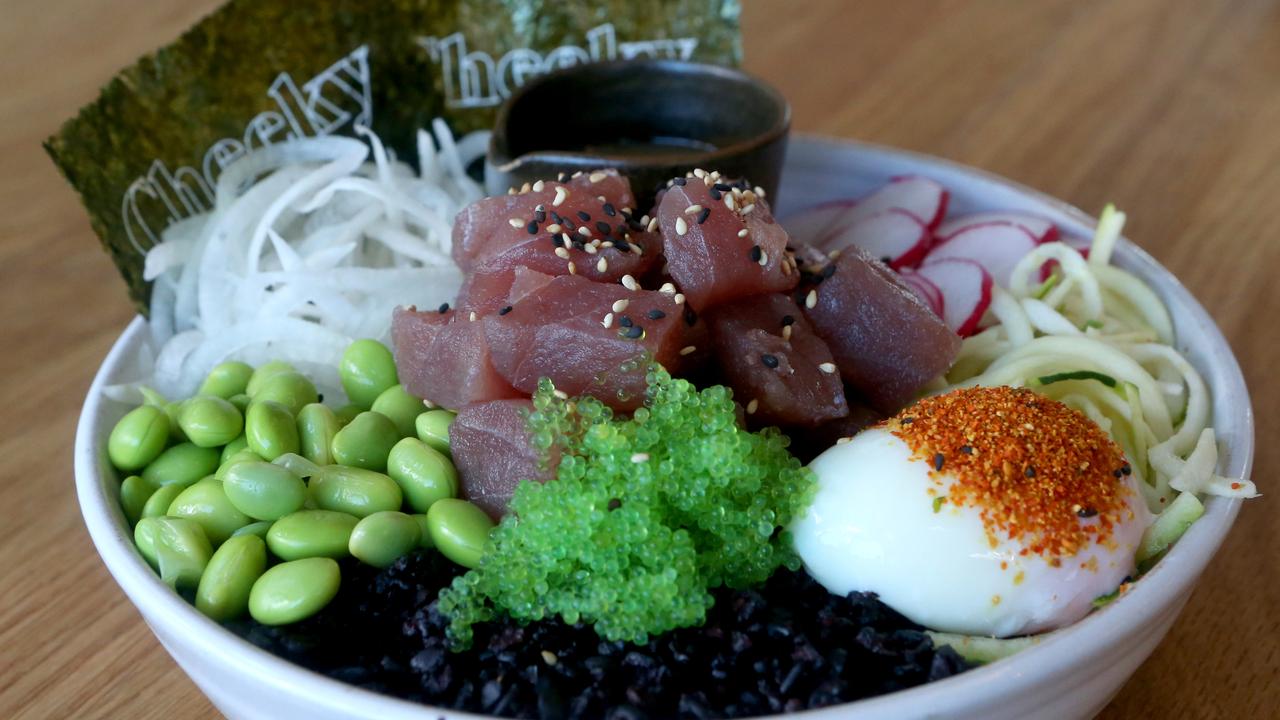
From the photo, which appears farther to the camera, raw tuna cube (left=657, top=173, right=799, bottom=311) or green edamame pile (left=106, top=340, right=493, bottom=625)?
raw tuna cube (left=657, top=173, right=799, bottom=311)

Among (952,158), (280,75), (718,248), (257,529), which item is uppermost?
(280,75)

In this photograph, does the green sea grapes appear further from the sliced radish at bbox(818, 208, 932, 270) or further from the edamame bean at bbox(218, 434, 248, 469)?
the sliced radish at bbox(818, 208, 932, 270)

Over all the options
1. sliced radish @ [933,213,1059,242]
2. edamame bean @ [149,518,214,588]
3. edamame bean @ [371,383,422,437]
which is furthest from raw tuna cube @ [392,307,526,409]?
sliced radish @ [933,213,1059,242]

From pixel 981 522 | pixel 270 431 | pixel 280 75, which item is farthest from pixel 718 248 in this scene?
pixel 280 75

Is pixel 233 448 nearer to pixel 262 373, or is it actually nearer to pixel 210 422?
pixel 210 422

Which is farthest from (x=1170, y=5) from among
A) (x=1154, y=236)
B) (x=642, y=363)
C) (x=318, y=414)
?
(x=318, y=414)

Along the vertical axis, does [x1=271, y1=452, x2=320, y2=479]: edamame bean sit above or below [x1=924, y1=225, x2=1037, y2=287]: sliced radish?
above

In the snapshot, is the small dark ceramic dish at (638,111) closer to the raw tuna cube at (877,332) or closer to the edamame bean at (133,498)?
the raw tuna cube at (877,332)

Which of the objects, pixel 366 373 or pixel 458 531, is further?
pixel 366 373
